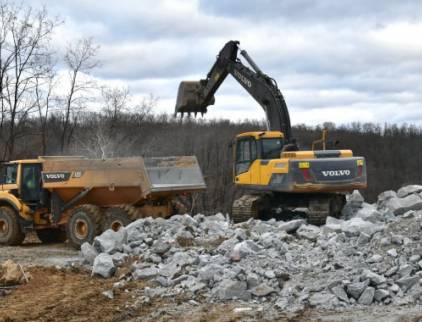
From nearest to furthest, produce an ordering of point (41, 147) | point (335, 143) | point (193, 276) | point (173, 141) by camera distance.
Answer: point (193, 276) → point (335, 143) → point (41, 147) → point (173, 141)

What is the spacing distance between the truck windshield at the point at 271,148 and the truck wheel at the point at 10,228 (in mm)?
6251

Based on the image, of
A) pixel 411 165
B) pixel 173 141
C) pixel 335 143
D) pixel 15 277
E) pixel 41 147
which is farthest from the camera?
pixel 411 165

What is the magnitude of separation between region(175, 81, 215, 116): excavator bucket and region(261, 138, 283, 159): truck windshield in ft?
9.47

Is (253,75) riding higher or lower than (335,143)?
higher

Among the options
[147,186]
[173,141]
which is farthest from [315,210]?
[173,141]

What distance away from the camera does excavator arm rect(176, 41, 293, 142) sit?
16.5 meters

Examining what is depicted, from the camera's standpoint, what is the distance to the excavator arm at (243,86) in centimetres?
1655

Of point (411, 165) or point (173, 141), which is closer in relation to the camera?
point (173, 141)

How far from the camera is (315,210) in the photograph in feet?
48.7

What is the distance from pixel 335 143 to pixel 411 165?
211 ft

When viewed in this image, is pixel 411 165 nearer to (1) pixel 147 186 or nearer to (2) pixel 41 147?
(2) pixel 41 147

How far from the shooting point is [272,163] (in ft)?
48.5

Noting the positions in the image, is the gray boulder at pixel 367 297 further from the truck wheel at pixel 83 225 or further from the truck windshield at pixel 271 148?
the truck windshield at pixel 271 148

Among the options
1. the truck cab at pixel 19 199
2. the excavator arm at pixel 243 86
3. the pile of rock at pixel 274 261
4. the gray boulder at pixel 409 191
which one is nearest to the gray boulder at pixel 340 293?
the pile of rock at pixel 274 261
